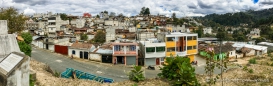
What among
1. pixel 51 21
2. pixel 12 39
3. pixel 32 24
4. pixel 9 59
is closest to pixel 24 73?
pixel 9 59

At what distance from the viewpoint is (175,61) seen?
1127 centimetres

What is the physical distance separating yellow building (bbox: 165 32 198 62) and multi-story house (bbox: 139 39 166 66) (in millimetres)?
980

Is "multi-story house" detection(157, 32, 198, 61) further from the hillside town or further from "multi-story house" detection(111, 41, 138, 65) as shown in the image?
"multi-story house" detection(111, 41, 138, 65)

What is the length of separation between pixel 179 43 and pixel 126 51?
7.51 meters

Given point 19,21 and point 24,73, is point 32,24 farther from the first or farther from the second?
point 24,73

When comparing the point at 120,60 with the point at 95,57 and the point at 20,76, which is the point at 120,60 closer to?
the point at 95,57

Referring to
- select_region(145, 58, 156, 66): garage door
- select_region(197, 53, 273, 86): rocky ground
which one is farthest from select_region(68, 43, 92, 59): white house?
select_region(197, 53, 273, 86): rocky ground

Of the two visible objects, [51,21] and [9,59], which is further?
[51,21]

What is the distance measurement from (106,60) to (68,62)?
16.6ft

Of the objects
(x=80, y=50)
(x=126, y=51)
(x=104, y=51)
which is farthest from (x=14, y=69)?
(x=80, y=50)

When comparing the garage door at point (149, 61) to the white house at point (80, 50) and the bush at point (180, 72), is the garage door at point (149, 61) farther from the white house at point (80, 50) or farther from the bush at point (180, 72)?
the bush at point (180, 72)

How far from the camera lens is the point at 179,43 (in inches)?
1276

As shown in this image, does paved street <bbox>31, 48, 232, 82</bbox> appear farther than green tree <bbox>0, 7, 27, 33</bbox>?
No

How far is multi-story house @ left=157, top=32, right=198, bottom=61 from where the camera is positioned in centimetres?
3177
